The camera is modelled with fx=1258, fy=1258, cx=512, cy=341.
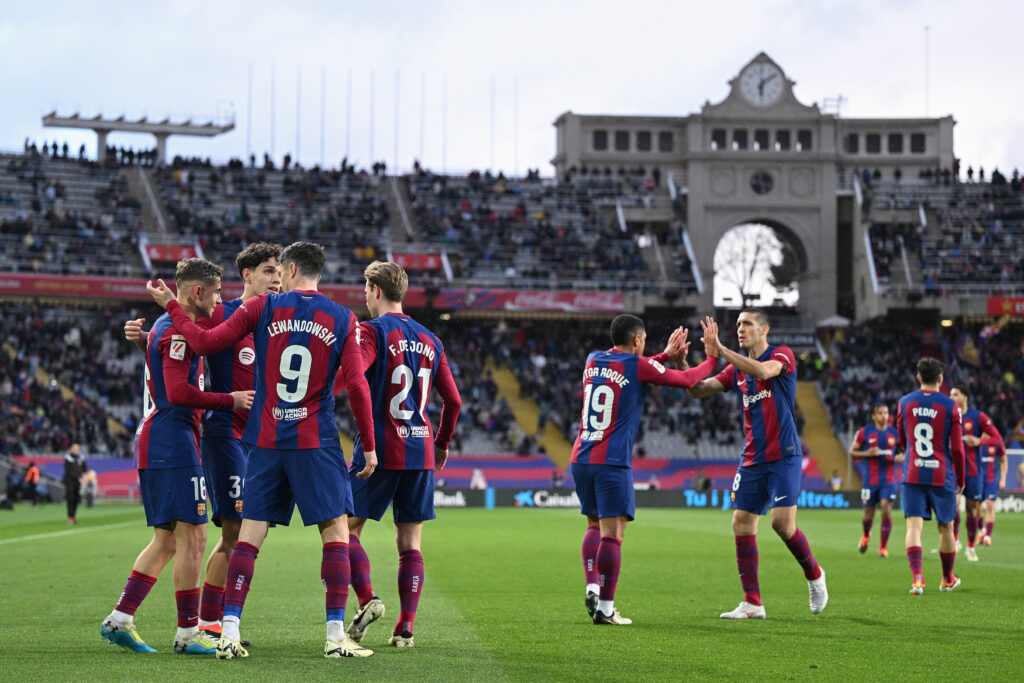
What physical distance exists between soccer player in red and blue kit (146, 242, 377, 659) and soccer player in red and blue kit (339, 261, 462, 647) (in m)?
0.62

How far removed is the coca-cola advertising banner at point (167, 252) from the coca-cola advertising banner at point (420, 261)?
8812 mm

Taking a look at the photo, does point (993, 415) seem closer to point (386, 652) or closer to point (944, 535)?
point (944, 535)

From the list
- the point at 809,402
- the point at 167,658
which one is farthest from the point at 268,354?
the point at 809,402

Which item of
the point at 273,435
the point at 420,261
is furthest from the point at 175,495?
the point at 420,261

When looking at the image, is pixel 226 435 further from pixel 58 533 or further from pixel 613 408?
pixel 58 533

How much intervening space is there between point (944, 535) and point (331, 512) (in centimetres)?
772

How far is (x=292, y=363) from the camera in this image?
7781 mm

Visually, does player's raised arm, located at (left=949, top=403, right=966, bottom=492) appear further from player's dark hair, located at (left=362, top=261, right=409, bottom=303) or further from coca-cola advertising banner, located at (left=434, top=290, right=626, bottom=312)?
coca-cola advertising banner, located at (left=434, top=290, right=626, bottom=312)

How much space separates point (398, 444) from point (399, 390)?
1.23 ft

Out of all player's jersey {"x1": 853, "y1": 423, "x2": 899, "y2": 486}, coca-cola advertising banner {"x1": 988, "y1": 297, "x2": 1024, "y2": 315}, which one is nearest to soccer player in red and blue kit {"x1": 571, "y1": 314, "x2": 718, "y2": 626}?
player's jersey {"x1": 853, "y1": 423, "x2": 899, "y2": 486}

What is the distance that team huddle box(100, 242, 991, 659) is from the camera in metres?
7.75

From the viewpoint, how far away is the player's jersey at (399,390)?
336 inches

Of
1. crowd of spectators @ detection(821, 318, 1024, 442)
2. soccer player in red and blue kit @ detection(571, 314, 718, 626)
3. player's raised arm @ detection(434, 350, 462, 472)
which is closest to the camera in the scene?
player's raised arm @ detection(434, 350, 462, 472)

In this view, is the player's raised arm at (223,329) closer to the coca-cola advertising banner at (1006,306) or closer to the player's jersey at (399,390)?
the player's jersey at (399,390)
